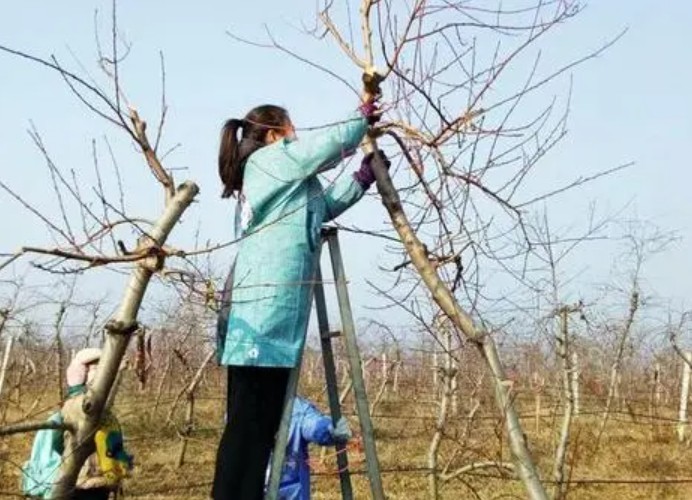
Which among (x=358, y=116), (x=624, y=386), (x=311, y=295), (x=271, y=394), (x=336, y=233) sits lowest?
(x=271, y=394)

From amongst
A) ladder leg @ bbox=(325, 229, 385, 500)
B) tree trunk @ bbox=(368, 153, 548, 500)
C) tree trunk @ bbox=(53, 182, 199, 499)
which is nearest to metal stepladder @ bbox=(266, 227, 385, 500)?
ladder leg @ bbox=(325, 229, 385, 500)

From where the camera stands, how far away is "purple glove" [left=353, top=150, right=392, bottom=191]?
2583 millimetres

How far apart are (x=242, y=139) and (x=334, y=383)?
2.74 feet

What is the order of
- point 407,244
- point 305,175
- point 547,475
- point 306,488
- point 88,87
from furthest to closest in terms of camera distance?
1. point 547,475
2. point 306,488
3. point 305,175
4. point 407,244
5. point 88,87

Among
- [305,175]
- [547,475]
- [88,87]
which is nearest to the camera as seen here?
[88,87]

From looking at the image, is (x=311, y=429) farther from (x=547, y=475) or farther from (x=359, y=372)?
(x=547, y=475)

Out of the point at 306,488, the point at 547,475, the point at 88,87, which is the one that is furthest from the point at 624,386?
the point at 88,87

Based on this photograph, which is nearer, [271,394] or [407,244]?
[407,244]

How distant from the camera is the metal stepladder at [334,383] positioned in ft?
8.35

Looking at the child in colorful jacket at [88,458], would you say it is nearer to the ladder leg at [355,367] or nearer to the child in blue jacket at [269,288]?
the child in blue jacket at [269,288]

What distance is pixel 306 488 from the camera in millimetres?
3441

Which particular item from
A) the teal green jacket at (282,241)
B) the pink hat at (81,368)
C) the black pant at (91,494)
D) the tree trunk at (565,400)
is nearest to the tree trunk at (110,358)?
the teal green jacket at (282,241)

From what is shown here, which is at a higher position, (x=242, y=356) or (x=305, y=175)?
(x=305, y=175)

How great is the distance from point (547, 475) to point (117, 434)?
608cm
